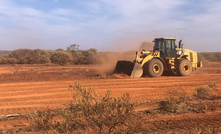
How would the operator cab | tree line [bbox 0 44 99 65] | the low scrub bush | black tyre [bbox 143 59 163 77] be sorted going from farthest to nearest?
tree line [bbox 0 44 99 65], the operator cab, black tyre [bbox 143 59 163 77], the low scrub bush

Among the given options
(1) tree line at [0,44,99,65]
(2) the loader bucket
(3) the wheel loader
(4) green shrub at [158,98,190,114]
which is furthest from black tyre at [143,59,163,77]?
(1) tree line at [0,44,99,65]

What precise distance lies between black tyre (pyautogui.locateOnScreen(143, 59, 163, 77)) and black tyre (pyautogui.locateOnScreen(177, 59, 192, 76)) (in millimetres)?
1482

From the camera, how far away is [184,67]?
16.5 metres

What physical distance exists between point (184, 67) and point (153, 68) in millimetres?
2820

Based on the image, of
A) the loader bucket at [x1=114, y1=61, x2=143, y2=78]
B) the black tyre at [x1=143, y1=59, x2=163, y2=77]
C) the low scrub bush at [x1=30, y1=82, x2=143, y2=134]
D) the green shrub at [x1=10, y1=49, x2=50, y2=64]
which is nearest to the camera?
the low scrub bush at [x1=30, y1=82, x2=143, y2=134]

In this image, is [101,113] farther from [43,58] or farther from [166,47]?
[43,58]

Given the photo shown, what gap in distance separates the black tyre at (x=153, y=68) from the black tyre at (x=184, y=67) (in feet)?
4.86

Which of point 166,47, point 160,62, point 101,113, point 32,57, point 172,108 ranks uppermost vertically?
point 32,57

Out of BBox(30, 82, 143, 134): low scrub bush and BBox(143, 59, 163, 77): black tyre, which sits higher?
BBox(143, 59, 163, 77): black tyre

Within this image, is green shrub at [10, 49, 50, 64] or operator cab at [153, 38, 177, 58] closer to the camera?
operator cab at [153, 38, 177, 58]

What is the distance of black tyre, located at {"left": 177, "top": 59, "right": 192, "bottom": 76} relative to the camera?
15.9 metres

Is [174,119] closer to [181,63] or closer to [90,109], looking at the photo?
[90,109]

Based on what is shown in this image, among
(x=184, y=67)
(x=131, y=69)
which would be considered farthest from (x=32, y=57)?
(x=184, y=67)

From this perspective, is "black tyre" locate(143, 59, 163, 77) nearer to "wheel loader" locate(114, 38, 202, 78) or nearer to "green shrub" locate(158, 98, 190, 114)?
"wheel loader" locate(114, 38, 202, 78)
